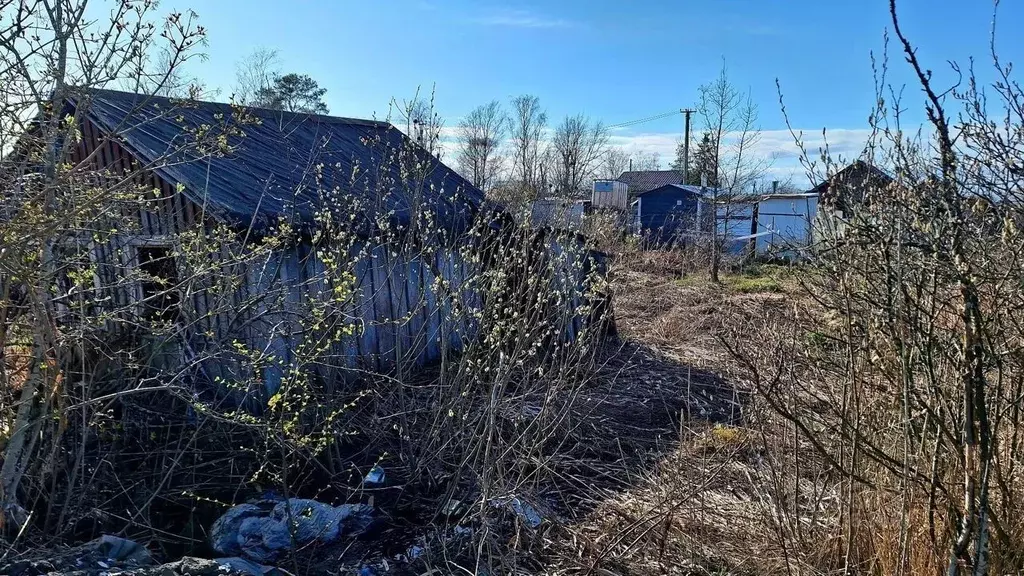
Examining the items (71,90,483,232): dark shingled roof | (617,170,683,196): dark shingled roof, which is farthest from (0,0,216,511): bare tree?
(617,170,683,196): dark shingled roof

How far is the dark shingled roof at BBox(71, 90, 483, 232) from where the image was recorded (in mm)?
6160

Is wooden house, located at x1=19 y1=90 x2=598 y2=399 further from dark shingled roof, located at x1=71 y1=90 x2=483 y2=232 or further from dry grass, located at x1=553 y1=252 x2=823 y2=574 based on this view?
dry grass, located at x1=553 y1=252 x2=823 y2=574

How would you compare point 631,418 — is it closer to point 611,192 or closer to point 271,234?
point 271,234

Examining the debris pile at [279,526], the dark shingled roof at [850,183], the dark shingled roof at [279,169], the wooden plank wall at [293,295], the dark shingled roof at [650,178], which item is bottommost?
the debris pile at [279,526]

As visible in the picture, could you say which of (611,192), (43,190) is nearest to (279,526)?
→ (43,190)

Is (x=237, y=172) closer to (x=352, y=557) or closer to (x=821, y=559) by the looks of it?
(x=352, y=557)

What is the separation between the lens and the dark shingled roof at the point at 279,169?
616 centimetres

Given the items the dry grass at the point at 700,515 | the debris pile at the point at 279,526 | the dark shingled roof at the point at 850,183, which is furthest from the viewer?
the debris pile at the point at 279,526

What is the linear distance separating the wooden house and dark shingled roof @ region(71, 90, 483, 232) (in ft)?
0.08

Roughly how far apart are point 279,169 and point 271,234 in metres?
1.72

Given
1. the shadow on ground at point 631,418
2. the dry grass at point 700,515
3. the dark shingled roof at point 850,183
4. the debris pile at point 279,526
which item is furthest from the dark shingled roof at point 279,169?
the dark shingled roof at point 850,183

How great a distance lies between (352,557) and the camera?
14.1ft

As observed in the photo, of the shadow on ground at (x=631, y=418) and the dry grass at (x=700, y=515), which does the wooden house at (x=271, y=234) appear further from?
the dry grass at (x=700, y=515)

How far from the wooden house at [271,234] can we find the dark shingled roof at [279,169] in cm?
2
